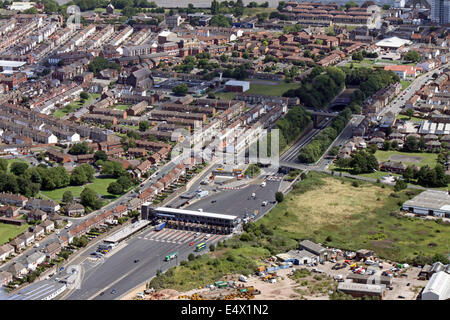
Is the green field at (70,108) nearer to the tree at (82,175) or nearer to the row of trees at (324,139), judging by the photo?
the tree at (82,175)

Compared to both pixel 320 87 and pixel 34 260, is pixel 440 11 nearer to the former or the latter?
pixel 320 87

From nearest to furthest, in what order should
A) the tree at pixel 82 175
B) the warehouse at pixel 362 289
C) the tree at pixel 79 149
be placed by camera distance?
the warehouse at pixel 362 289, the tree at pixel 82 175, the tree at pixel 79 149

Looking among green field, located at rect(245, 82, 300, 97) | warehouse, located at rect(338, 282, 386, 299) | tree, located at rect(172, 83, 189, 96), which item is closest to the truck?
warehouse, located at rect(338, 282, 386, 299)

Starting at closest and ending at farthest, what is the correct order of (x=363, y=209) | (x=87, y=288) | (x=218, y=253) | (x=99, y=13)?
(x=87, y=288), (x=218, y=253), (x=363, y=209), (x=99, y=13)

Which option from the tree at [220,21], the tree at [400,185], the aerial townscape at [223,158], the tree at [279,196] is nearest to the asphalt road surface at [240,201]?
the aerial townscape at [223,158]

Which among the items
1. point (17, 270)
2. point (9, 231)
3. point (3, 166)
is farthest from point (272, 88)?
point (17, 270)
